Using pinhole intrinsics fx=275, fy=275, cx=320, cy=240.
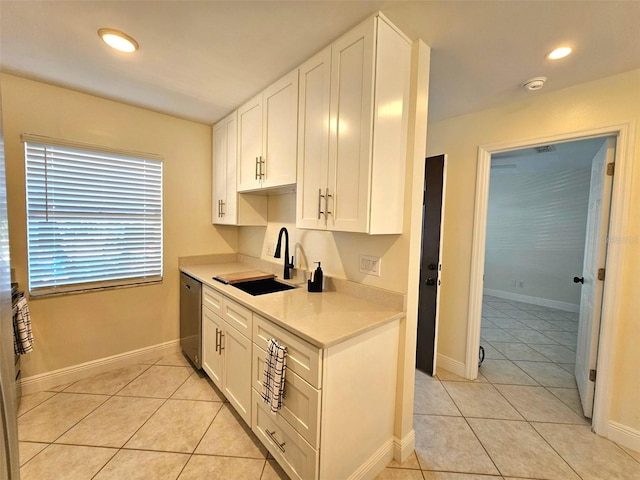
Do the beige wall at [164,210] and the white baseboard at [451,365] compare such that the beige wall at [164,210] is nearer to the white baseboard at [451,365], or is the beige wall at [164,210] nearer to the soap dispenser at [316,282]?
the soap dispenser at [316,282]

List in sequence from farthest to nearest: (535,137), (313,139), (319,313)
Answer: (535,137), (313,139), (319,313)

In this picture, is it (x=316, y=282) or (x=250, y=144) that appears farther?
(x=250, y=144)

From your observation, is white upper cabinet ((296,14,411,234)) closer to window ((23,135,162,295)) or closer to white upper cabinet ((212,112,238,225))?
white upper cabinet ((212,112,238,225))

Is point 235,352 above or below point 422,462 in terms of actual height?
above

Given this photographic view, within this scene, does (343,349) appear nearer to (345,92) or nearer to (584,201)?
(345,92)

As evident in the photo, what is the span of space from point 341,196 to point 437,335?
1845mm

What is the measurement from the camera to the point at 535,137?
6.89 feet

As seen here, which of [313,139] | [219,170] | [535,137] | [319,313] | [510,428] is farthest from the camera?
[219,170]

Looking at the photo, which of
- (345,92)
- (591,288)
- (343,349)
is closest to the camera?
(343,349)

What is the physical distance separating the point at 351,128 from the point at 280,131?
0.71m

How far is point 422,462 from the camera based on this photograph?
167 cm

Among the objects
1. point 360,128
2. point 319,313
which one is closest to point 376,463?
point 319,313

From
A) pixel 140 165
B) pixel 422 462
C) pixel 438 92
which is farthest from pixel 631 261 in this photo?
pixel 140 165

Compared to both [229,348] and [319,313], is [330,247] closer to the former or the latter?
[319,313]
